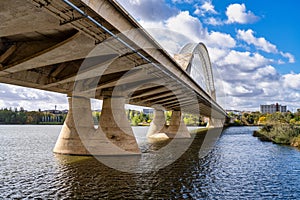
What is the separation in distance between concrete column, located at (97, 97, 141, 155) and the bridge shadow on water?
123 inches

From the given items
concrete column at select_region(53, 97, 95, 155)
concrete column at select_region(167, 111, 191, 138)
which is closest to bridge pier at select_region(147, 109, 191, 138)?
concrete column at select_region(167, 111, 191, 138)

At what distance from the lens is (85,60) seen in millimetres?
20234

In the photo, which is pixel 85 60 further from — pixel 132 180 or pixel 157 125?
pixel 157 125

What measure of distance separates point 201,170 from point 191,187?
5251 mm

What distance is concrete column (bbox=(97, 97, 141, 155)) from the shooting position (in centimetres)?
2580

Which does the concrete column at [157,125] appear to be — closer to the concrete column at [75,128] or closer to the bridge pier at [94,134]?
the bridge pier at [94,134]

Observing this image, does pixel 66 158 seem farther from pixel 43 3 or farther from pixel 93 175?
pixel 43 3

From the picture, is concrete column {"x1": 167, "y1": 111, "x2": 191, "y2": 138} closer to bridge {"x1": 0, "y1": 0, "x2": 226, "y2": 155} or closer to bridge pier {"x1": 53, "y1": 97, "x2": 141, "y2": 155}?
bridge {"x1": 0, "y1": 0, "x2": 226, "y2": 155}

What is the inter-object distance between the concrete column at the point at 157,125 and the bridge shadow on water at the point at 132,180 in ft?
110

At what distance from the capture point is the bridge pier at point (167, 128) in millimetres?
55647

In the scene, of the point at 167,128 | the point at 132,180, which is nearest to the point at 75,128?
the point at 132,180

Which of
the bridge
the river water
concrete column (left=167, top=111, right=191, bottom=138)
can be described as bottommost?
the river water

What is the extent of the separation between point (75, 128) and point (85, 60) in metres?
8.05

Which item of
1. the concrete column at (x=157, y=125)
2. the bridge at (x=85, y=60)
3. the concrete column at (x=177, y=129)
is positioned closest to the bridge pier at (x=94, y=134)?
the bridge at (x=85, y=60)
